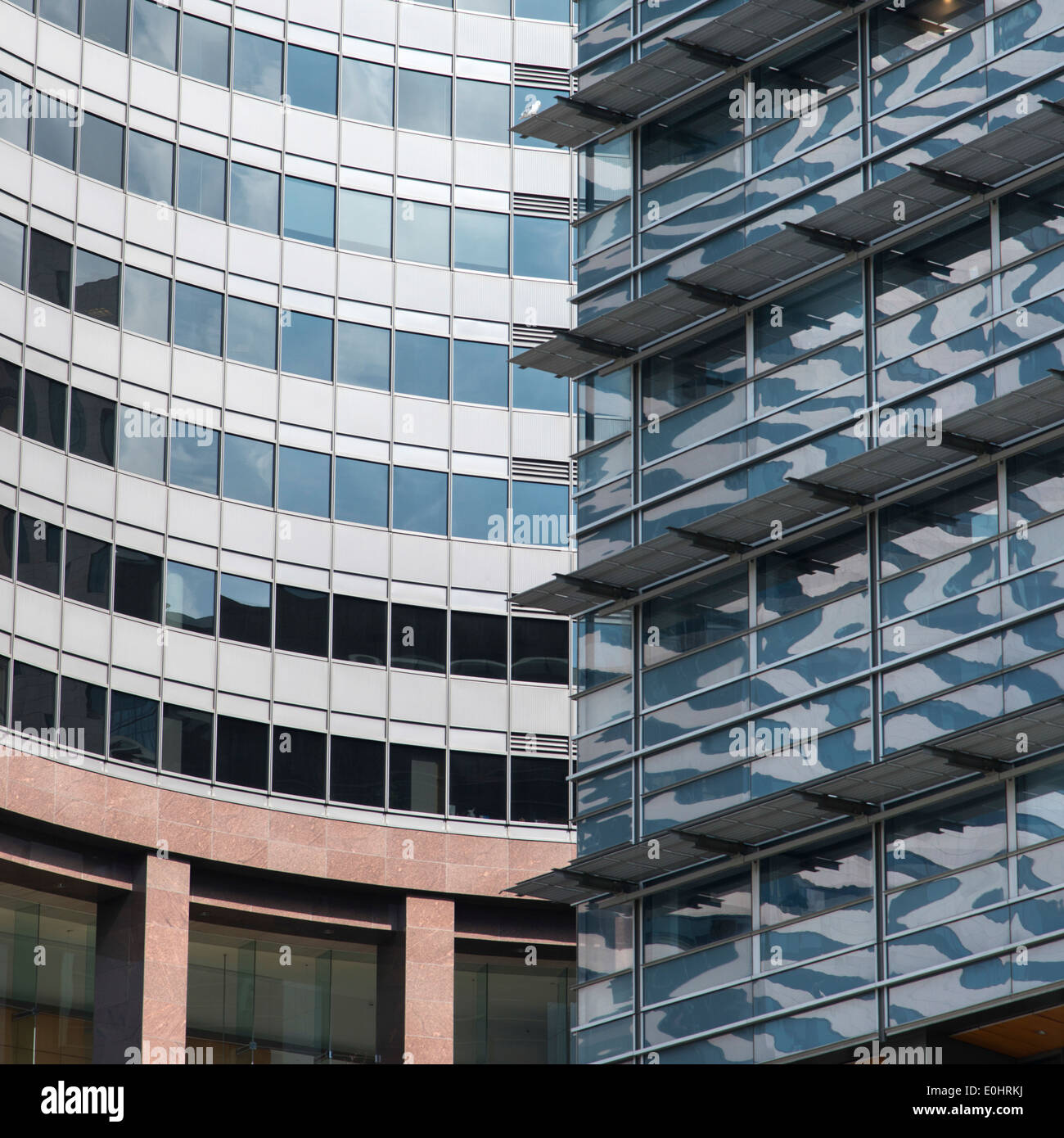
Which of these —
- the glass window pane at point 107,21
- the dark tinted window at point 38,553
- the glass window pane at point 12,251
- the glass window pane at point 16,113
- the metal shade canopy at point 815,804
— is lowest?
the metal shade canopy at point 815,804

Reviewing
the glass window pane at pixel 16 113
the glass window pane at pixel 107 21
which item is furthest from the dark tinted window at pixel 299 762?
the glass window pane at pixel 107 21

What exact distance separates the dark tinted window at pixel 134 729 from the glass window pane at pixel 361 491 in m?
6.65

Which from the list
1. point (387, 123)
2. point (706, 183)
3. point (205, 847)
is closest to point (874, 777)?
point (706, 183)

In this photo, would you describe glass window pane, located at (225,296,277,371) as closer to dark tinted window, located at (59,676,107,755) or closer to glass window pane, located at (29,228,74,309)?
glass window pane, located at (29,228,74,309)

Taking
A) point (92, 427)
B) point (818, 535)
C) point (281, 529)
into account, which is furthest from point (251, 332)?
point (818, 535)

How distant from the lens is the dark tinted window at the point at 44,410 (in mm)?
45500

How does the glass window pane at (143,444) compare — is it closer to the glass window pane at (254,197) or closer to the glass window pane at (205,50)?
the glass window pane at (254,197)

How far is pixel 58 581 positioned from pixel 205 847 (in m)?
6.35

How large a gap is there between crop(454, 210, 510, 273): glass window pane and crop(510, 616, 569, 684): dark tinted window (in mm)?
8511

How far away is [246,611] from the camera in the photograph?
48562 mm

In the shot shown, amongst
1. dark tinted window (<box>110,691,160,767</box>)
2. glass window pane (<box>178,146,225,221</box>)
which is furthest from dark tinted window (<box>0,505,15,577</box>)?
glass window pane (<box>178,146,225,221</box>)

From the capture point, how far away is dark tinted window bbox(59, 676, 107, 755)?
44.8 m

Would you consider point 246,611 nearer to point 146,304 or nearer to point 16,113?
point 146,304
